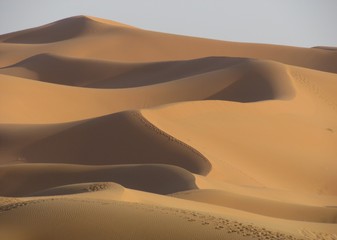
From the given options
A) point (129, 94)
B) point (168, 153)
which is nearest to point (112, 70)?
point (129, 94)

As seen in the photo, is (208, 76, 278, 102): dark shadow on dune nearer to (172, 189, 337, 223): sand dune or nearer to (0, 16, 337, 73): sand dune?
(0, 16, 337, 73): sand dune

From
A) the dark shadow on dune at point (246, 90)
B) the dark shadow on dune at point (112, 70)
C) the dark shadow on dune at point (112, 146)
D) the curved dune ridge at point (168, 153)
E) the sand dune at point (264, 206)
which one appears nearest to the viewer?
the curved dune ridge at point (168, 153)

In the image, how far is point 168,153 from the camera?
15.9 m

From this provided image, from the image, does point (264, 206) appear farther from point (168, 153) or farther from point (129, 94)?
point (129, 94)

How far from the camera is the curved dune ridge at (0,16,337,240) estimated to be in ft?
20.1

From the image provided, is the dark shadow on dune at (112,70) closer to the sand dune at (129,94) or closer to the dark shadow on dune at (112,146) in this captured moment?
the sand dune at (129,94)

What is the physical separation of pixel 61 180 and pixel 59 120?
10.1 metres

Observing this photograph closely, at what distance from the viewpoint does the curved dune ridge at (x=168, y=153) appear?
6137 millimetres

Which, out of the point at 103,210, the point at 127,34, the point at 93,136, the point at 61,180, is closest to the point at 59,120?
the point at 93,136

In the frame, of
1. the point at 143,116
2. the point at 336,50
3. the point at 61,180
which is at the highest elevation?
the point at 336,50

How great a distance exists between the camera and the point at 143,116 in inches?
692

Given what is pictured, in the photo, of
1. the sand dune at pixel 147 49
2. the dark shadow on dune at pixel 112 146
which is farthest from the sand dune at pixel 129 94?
the sand dune at pixel 147 49

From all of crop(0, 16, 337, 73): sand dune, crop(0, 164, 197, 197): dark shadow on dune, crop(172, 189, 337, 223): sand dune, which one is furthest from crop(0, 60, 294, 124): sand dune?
crop(0, 16, 337, 73): sand dune

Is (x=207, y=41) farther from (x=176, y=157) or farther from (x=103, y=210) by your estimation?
(x=103, y=210)
